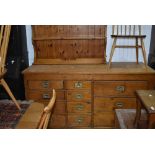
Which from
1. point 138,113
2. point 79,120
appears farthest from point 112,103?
point 138,113

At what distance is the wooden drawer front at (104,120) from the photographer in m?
2.54

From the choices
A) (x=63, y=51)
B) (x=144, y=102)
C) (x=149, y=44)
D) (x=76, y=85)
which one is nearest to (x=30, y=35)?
(x=63, y=51)

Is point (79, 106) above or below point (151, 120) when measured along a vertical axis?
below

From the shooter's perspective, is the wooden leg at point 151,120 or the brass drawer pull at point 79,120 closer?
the wooden leg at point 151,120

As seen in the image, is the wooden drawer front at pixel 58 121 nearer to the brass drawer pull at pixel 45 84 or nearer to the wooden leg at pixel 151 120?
the brass drawer pull at pixel 45 84

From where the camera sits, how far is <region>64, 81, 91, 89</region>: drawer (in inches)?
96.2

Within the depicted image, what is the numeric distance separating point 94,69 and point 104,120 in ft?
2.10

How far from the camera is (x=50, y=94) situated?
2508 millimetres

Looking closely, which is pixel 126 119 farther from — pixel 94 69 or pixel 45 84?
pixel 45 84

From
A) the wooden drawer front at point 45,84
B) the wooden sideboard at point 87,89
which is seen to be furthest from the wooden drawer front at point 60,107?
the wooden drawer front at point 45,84

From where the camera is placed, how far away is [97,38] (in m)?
2.73

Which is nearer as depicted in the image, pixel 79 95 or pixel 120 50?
pixel 79 95

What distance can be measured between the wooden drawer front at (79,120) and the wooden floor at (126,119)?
386mm

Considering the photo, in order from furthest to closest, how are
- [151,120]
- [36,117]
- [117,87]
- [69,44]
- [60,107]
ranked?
[69,44] → [60,107] → [117,87] → [151,120] → [36,117]
